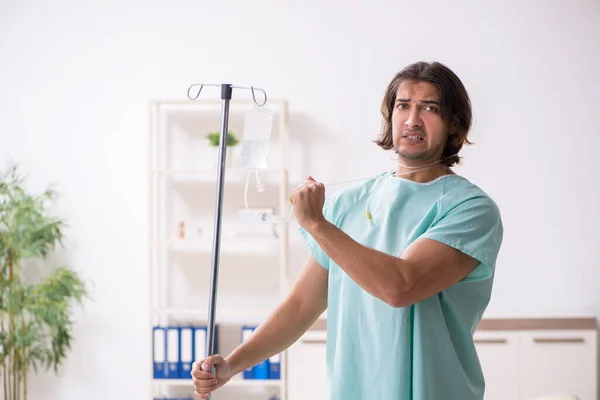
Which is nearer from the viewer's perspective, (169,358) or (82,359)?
(169,358)

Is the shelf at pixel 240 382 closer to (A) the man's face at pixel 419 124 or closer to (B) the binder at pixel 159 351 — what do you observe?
Answer: (B) the binder at pixel 159 351

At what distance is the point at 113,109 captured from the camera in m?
3.90

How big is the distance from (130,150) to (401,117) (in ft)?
8.55

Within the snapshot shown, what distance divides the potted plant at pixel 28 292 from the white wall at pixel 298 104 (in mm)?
124

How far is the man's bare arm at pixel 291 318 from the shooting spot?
5.19 feet

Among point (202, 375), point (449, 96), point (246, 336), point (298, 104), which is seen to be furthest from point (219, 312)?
point (449, 96)

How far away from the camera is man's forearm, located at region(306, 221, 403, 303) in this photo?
131 cm

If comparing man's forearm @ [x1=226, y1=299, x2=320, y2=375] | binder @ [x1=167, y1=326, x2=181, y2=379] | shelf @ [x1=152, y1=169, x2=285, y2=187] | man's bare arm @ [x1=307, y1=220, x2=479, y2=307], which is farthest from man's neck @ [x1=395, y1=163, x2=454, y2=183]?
binder @ [x1=167, y1=326, x2=181, y2=379]

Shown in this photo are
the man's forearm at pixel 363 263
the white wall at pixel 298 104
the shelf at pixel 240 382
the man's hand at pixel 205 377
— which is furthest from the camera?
the white wall at pixel 298 104

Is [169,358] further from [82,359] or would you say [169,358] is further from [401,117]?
[401,117]

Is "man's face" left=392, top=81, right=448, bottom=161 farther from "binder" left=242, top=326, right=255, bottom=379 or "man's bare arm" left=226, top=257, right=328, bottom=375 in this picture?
"binder" left=242, top=326, right=255, bottom=379

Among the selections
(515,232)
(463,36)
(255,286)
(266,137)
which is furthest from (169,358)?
(266,137)

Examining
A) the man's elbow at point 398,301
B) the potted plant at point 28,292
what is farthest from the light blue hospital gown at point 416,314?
the potted plant at point 28,292

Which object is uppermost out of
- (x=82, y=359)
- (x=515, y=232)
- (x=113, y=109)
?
(x=113, y=109)
